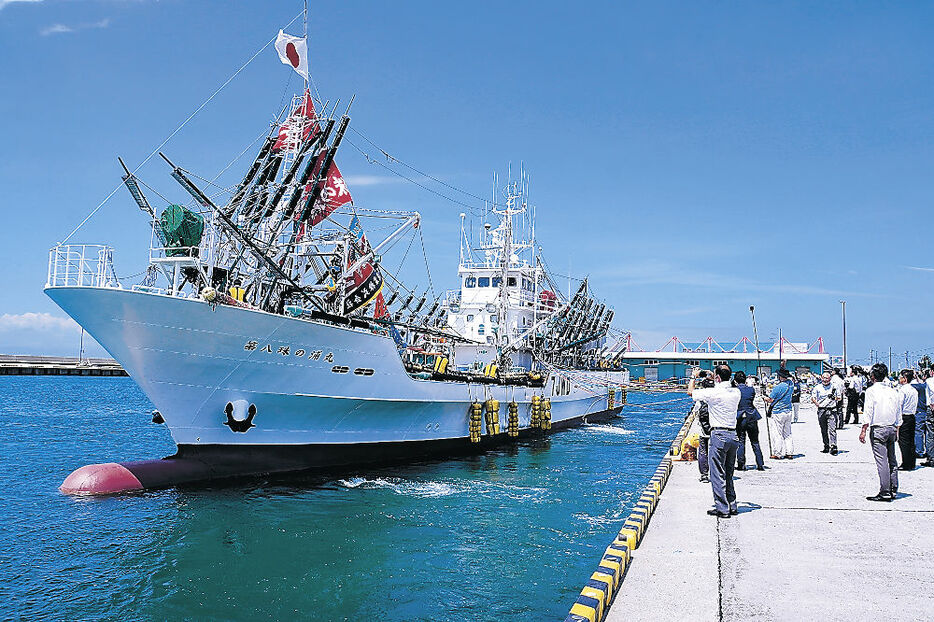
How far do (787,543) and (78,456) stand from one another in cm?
2283

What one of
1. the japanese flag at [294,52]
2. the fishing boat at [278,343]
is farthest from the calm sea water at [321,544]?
the japanese flag at [294,52]

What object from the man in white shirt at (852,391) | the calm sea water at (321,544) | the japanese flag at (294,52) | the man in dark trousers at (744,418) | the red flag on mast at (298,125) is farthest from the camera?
the man in white shirt at (852,391)

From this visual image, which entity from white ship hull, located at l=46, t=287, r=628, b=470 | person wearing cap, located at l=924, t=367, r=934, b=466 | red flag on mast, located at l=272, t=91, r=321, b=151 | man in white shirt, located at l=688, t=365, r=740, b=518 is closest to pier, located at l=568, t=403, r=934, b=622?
man in white shirt, located at l=688, t=365, r=740, b=518

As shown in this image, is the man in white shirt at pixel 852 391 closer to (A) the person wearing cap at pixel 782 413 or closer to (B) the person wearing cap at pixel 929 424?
(B) the person wearing cap at pixel 929 424

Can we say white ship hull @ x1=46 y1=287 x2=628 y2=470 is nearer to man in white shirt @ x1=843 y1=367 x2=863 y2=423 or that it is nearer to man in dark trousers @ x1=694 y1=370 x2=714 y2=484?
man in dark trousers @ x1=694 y1=370 x2=714 y2=484

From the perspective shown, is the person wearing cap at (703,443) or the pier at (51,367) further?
the pier at (51,367)

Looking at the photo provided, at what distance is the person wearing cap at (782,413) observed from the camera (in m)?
13.1

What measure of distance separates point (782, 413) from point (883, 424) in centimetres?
444

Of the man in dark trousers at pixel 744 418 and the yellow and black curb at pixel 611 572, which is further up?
the man in dark trousers at pixel 744 418

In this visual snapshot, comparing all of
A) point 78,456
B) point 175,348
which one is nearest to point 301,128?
point 175,348

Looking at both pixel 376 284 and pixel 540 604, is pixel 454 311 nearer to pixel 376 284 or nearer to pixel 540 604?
pixel 376 284

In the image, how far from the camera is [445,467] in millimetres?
19953

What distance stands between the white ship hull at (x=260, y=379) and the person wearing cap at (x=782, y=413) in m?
10.1

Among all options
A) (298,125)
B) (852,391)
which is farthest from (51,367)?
(852,391)
